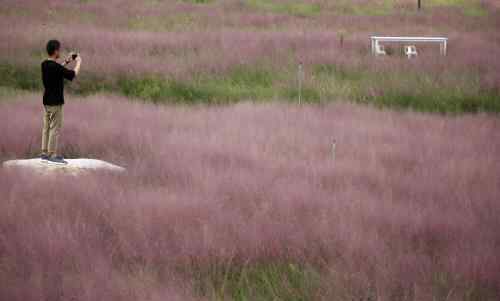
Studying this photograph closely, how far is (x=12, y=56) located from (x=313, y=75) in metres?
6.37

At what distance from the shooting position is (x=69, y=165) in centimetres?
556

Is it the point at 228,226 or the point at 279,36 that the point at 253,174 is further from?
the point at 279,36

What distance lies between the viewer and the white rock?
17.9 feet

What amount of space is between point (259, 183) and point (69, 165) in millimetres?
1895

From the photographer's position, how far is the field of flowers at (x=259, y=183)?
11.1 ft

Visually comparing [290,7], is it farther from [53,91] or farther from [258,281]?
[258,281]

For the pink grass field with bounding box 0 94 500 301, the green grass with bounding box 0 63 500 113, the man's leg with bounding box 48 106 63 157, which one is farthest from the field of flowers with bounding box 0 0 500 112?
the man's leg with bounding box 48 106 63 157

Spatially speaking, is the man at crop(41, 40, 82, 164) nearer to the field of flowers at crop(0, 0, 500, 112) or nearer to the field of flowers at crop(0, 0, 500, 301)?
the field of flowers at crop(0, 0, 500, 301)

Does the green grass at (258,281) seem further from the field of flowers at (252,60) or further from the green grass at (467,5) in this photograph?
the green grass at (467,5)

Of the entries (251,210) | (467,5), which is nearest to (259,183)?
(251,210)

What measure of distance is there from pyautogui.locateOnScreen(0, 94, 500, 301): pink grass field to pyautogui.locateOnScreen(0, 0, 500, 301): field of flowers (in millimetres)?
17

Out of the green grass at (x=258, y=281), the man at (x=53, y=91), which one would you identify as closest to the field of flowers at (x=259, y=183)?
the green grass at (x=258, y=281)

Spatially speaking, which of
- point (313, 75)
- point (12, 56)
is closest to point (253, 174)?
point (313, 75)

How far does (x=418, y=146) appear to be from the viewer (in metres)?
6.60
